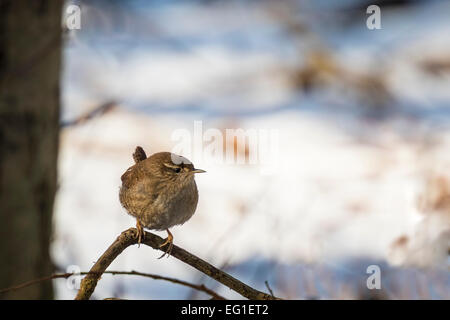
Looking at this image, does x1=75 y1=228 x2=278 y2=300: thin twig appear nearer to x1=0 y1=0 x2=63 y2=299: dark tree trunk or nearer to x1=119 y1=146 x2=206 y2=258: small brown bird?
x1=119 y1=146 x2=206 y2=258: small brown bird

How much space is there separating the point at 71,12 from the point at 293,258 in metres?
2.10

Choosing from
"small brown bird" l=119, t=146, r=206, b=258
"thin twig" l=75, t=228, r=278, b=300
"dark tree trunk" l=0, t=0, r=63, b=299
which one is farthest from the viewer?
"dark tree trunk" l=0, t=0, r=63, b=299

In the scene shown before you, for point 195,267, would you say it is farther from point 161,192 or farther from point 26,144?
point 26,144

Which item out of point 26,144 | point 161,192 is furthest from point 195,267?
point 26,144

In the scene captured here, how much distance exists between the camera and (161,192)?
2.22m

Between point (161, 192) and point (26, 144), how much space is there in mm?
1358

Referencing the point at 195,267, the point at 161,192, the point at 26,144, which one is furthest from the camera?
the point at 26,144

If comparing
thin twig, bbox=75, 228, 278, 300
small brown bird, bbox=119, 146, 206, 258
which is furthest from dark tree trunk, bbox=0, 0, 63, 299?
thin twig, bbox=75, 228, 278, 300

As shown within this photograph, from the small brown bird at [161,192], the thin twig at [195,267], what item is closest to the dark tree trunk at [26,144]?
the small brown bird at [161,192]

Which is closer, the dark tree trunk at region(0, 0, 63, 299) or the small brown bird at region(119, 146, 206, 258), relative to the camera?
the small brown bird at region(119, 146, 206, 258)

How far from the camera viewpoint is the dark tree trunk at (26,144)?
10.5 feet

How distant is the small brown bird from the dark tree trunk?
3.74 feet

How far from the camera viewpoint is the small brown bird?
2152 mm
